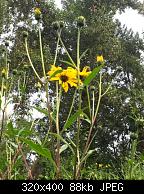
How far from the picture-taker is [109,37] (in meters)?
11.8

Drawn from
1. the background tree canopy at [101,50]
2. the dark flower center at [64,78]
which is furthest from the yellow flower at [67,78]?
the background tree canopy at [101,50]

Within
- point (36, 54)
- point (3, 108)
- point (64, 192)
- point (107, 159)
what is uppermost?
point (36, 54)

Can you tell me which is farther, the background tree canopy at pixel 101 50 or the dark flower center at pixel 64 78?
the background tree canopy at pixel 101 50

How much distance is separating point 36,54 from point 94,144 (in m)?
2.91

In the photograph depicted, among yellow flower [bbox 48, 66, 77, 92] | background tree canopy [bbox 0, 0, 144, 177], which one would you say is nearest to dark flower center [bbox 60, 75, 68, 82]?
yellow flower [bbox 48, 66, 77, 92]

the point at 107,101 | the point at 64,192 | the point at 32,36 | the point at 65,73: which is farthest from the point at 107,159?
the point at 64,192

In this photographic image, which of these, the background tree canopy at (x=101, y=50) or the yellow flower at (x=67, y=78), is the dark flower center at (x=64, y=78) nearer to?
the yellow flower at (x=67, y=78)

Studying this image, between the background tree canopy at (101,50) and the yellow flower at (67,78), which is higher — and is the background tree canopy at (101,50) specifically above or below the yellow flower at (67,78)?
above

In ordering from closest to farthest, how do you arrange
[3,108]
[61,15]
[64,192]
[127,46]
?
1. [64,192]
2. [3,108]
3. [61,15]
4. [127,46]

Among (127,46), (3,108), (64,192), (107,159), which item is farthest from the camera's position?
(127,46)

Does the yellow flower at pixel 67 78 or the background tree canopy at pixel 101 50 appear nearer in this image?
the yellow flower at pixel 67 78

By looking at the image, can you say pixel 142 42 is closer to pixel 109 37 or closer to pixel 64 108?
pixel 109 37

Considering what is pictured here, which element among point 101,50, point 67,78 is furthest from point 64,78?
point 101,50

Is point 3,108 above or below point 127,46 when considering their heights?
below
